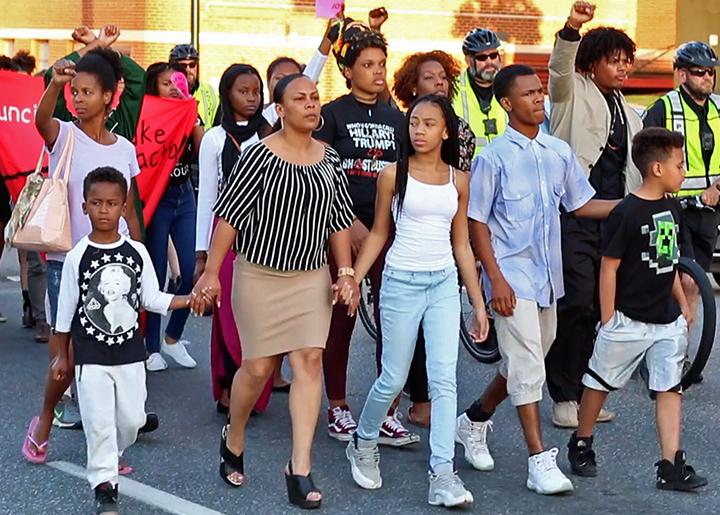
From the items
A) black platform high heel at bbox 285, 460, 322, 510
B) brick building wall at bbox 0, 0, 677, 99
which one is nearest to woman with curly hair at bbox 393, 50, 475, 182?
black platform high heel at bbox 285, 460, 322, 510

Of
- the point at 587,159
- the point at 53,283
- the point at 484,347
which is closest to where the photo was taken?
the point at 53,283

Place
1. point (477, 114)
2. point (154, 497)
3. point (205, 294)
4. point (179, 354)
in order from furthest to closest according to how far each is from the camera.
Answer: point (179, 354) → point (477, 114) → point (154, 497) → point (205, 294)

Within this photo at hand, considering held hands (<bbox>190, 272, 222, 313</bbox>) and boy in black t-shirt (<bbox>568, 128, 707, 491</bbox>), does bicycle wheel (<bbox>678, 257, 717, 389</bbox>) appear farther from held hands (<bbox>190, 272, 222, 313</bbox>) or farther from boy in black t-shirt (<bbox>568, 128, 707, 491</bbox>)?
held hands (<bbox>190, 272, 222, 313</bbox>)

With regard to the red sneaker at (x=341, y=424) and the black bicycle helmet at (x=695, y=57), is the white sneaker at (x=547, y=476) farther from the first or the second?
the black bicycle helmet at (x=695, y=57)

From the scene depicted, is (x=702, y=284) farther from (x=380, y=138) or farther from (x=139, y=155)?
(x=139, y=155)

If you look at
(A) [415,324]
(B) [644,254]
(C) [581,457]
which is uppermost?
(B) [644,254]

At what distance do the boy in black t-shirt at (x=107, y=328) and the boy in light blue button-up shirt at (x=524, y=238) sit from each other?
4.69 feet

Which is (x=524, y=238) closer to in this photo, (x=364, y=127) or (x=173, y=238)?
(x=364, y=127)

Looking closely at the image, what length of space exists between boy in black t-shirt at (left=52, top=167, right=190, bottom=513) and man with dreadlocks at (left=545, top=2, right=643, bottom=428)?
2.47 m

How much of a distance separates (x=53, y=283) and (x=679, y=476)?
305 cm

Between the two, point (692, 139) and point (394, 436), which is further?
point (692, 139)

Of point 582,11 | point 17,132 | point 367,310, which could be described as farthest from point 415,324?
point 17,132

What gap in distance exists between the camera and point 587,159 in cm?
745

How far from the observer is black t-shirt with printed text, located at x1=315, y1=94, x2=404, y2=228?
22.8ft
